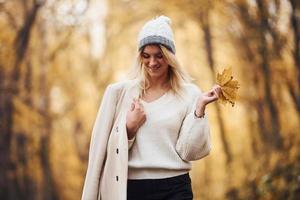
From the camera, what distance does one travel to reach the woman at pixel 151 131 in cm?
386

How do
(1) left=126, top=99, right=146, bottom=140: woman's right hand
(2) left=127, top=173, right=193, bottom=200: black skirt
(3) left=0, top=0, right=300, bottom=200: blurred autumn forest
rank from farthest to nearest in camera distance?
(3) left=0, top=0, right=300, bottom=200: blurred autumn forest
(1) left=126, top=99, right=146, bottom=140: woman's right hand
(2) left=127, top=173, right=193, bottom=200: black skirt

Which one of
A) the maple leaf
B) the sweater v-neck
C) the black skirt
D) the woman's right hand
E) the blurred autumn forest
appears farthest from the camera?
the blurred autumn forest

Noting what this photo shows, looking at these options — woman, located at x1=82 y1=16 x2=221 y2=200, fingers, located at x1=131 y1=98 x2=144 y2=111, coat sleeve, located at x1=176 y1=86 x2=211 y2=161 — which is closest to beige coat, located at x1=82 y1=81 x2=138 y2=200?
woman, located at x1=82 y1=16 x2=221 y2=200

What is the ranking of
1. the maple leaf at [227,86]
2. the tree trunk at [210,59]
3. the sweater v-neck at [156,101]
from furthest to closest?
the tree trunk at [210,59]
the sweater v-neck at [156,101]
the maple leaf at [227,86]

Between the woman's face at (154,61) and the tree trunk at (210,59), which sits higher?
the tree trunk at (210,59)

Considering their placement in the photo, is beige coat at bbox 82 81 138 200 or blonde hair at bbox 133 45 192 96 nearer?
beige coat at bbox 82 81 138 200

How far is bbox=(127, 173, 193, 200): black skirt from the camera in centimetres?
380

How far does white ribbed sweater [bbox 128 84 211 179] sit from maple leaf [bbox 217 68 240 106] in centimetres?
24

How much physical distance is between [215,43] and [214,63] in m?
0.60

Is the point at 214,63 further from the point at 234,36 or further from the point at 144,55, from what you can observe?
the point at 144,55

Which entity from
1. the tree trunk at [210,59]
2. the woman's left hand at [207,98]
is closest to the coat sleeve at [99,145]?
the woman's left hand at [207,98]

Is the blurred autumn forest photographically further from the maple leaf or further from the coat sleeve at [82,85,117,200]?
the maple leaf

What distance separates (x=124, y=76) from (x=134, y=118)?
42.6 ft

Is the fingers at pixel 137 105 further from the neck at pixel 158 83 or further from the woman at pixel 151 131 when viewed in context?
the neck at pixel 158 83
